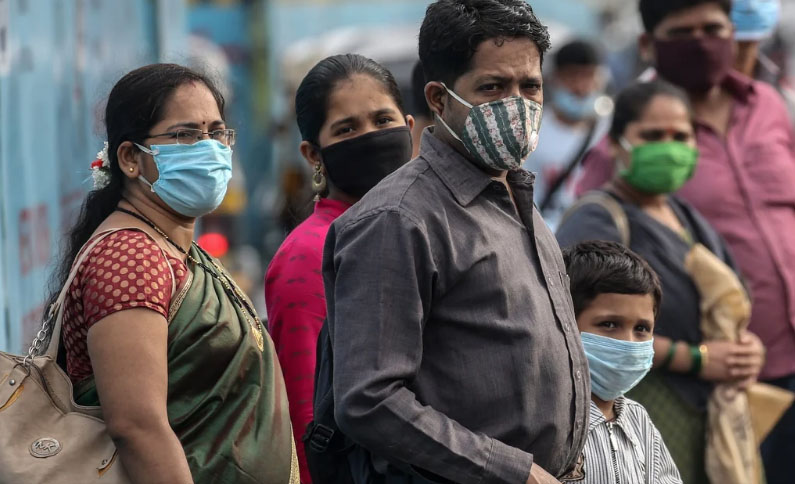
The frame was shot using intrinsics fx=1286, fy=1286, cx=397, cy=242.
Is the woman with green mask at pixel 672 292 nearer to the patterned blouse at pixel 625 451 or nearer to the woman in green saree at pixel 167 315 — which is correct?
the patterned blouse at pixel 625 451

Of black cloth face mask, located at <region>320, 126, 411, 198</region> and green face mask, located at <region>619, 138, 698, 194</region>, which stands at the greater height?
black cloth face mask, located at <region>320, 126, 411, 198</region>

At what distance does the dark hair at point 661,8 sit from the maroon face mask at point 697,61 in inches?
4.0

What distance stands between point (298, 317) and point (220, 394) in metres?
0.48

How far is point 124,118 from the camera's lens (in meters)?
3.12

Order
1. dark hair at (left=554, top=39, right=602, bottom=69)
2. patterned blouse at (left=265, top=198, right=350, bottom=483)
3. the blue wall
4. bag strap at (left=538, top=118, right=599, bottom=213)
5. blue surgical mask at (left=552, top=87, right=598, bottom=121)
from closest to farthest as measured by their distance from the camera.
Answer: patterned blouse at (left=265, top=198, right=350, bottom=483)
the blue wall
bag strap at (left=538, top=118, right=599, bottom=213)
blue surgical mask at (left=552, top=87, right=598, bottom=121)
dark hair at (left=554, top=39, right=602, bottom=69)

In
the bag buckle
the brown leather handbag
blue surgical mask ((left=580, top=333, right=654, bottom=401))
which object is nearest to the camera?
the brown leather handbag

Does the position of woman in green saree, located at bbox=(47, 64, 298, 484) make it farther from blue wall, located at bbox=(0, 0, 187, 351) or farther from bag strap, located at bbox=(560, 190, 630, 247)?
bag strap, located at bbox=(560, 190, 630, 247)

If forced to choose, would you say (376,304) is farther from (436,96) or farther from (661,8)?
(661,8)

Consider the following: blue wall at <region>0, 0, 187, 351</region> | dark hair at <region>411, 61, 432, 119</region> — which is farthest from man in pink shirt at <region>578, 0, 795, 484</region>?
blue wall at <region>0, 0, 187, 351</region>

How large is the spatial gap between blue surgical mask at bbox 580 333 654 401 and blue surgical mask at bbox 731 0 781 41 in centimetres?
255

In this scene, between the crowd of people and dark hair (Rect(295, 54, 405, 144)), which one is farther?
dark hair (Rect(295, 54, 405, 144))

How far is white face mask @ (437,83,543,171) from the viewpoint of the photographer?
275cm

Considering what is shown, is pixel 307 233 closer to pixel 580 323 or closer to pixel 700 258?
pixel 580 323

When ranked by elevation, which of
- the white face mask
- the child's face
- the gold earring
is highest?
the white face mask
